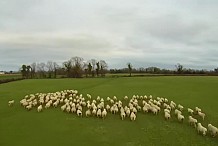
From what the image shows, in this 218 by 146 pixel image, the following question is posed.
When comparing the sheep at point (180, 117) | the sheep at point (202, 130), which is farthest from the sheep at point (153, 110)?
the sheep at point (202, 130)

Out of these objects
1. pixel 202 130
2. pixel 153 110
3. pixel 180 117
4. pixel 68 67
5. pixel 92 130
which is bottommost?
pixel 92 130

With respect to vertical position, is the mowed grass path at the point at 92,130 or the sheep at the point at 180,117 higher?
the sheep at the point at 180,117

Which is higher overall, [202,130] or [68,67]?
[68,67]

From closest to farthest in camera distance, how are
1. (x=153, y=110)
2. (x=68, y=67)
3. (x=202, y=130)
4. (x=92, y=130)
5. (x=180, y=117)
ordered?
(x=202, y=130), (x=92, y=130), (x=180, y=117), (x=153, y=110), (x=68, y=67)

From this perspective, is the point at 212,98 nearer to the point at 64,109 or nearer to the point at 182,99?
the point at 182,99

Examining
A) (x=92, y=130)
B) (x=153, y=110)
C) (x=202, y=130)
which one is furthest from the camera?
(x=153, y=110)

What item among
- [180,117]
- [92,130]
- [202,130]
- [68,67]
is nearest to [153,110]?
[180,117]

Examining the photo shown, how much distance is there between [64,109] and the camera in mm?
29938

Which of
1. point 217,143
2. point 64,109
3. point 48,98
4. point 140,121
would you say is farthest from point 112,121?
point 48,98

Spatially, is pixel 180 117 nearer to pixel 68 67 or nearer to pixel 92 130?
pixel 92 130

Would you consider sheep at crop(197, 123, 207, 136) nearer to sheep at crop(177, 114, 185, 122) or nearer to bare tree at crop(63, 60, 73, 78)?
sheep at crop(177, 114, 185, 122)

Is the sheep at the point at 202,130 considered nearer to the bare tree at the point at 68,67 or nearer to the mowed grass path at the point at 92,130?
the mowed grass path at the point at 92,130

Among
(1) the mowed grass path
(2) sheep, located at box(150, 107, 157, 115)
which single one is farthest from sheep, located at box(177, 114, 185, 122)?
(2) sheep, located at box(150, 107, 157, 115)

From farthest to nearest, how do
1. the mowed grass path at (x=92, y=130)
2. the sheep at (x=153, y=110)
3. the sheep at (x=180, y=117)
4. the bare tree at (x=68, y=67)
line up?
the bare tree at (x=68, y=67), the sheep at (x=153, y=110), the sheep at (x=180, y=117), the mowed grass path at (x=92, y=130)
